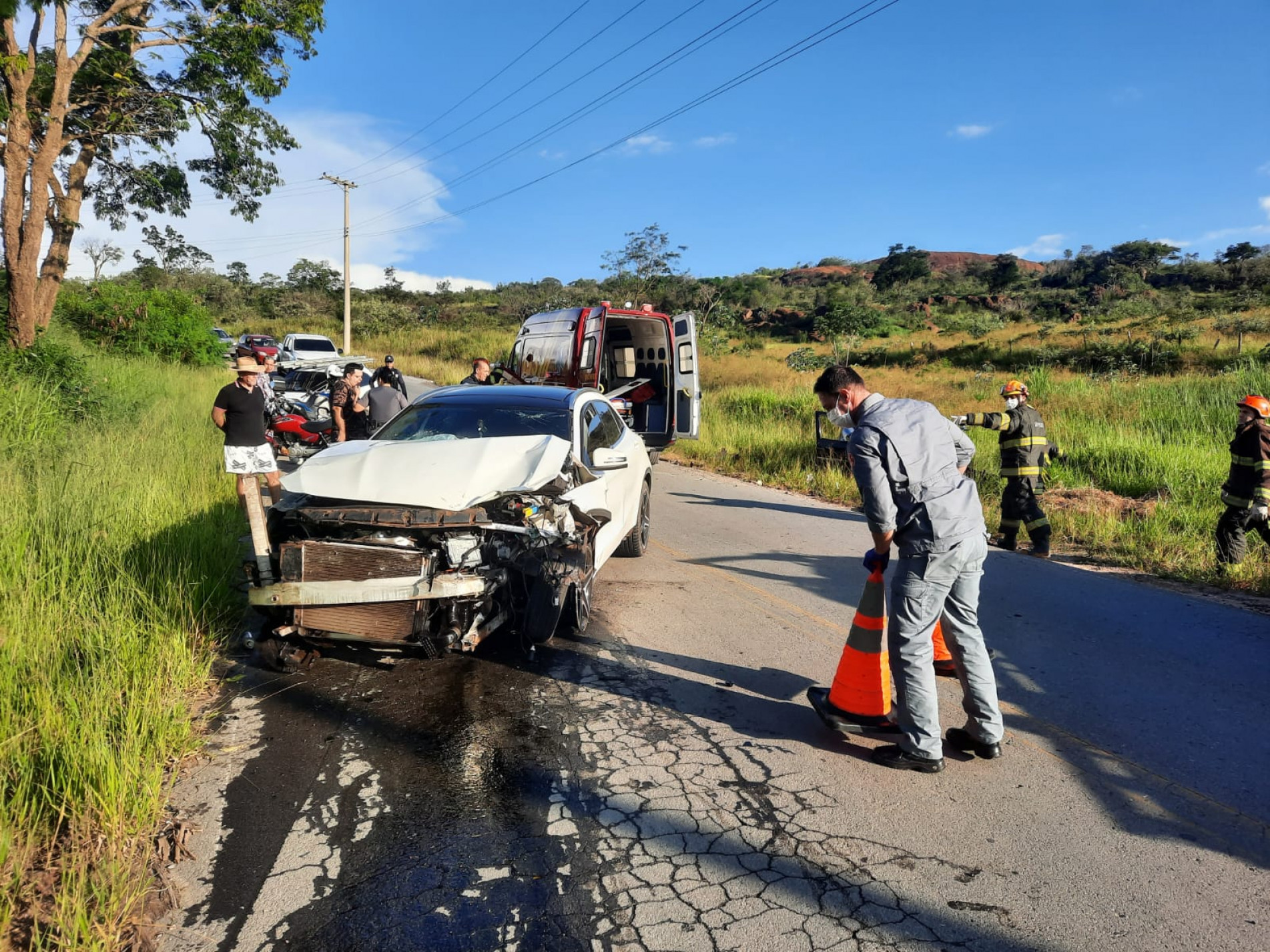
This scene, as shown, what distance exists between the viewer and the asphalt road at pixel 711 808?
8.48 feet

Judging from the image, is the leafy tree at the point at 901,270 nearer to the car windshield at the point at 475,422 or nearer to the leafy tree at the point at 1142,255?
the leafy tree at the point at 1142,255

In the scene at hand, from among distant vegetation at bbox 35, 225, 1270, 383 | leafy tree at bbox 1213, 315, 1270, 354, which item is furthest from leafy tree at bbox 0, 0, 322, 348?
leafy tree at bbox 1213, 315, 1270, 354

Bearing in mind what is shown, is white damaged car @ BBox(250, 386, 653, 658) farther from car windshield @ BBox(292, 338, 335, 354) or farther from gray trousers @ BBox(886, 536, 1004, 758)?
car windshield @ BBox(292, 338, 335, 354)

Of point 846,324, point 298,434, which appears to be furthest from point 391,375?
point 846,324

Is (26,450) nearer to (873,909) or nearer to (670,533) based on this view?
(670,533)

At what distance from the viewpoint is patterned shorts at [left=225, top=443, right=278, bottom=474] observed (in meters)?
6.89

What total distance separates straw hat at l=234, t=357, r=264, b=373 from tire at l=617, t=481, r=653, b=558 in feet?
11.8

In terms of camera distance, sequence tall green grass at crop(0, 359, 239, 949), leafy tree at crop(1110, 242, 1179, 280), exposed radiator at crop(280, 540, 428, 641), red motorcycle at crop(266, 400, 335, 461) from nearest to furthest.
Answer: tall green grass at crop(0, 359, 239, 949) → exposed radiator at crop(280, 540, 428, 641) → red motorcycle at crop(266, 400, 335, 461) → leafy tree at crop(1110, 242, 1179, 280)

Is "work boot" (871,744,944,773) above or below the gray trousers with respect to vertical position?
below

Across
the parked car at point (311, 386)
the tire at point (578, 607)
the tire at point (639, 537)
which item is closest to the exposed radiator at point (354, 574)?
the tire at point (578, 607)

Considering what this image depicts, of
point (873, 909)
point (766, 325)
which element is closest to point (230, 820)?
point (873, 909)

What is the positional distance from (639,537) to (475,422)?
7.02ft

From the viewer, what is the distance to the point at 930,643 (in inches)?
142

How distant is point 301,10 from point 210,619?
1558cm
